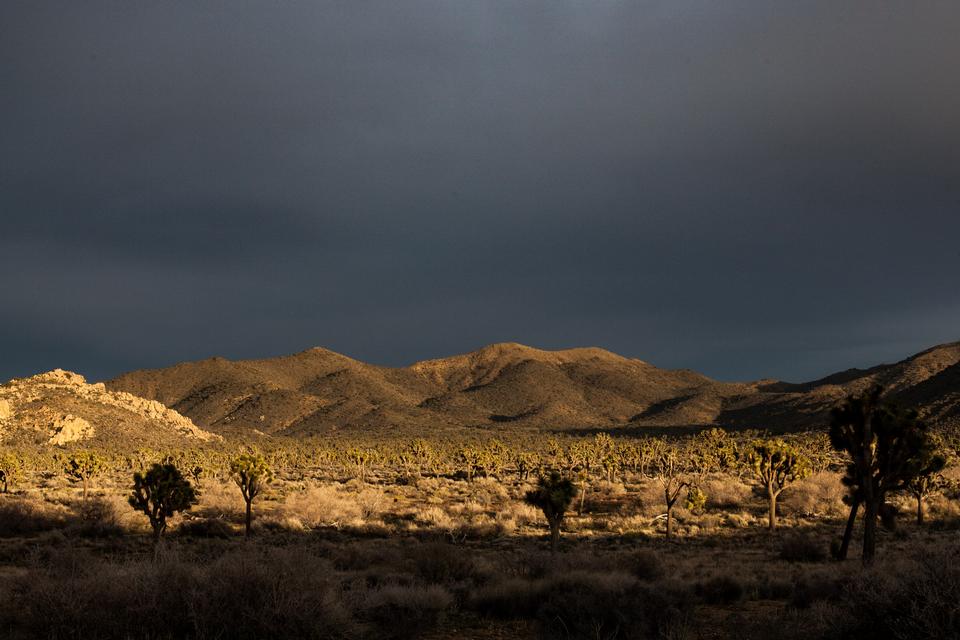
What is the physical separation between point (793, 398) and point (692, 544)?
149 m

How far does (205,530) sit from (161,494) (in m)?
7.44

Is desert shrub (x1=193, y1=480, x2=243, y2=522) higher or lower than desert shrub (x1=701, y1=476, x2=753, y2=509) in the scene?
higher

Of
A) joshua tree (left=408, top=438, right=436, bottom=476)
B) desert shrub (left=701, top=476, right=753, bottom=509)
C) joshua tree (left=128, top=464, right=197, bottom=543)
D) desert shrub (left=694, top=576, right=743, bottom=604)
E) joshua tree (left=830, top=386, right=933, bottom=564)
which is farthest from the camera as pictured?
joshua tree (left=408, top=438, right=436, bottom=476)

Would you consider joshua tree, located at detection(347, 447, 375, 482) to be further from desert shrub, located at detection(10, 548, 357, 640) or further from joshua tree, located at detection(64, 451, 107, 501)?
desert shrub, located at detection(10, 548, 357, 640)

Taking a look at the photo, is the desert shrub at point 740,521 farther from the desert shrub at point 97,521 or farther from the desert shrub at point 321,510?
the desert shrub at point 97,521

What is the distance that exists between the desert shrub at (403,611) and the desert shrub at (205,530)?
87.8ft

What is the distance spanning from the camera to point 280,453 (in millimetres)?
97562

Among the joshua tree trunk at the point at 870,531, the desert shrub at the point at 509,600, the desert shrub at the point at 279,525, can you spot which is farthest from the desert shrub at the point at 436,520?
the desert shrub at the point at 509,600

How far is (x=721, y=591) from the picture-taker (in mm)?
16094

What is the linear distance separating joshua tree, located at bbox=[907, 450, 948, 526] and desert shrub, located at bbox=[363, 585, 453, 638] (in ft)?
68.5

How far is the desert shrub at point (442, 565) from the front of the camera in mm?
18219

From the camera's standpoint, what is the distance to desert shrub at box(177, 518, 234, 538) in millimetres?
36188

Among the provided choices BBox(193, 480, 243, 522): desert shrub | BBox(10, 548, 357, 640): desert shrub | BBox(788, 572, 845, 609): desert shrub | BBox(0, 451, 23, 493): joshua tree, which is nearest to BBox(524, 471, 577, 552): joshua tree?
BBox(788, 572, 845, 609): desert shrub

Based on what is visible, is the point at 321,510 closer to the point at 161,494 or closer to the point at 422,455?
the point at 161,494
